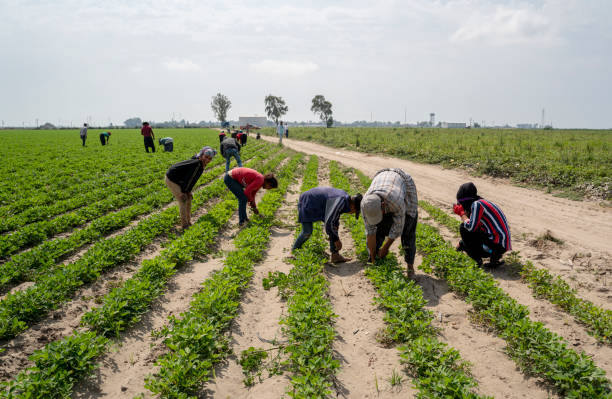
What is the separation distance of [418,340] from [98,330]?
4076 millimetres

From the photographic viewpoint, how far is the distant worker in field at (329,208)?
5.55 m

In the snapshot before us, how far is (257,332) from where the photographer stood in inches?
179

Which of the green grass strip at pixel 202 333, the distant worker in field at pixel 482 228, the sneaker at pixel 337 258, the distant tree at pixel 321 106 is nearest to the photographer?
the green grass strip at pixel 202 333

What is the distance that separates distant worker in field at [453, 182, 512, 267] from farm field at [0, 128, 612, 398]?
39cm

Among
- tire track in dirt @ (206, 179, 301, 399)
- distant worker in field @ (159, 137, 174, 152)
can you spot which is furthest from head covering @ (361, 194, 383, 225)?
distant worker in field @ (159, 137, 174, 152)

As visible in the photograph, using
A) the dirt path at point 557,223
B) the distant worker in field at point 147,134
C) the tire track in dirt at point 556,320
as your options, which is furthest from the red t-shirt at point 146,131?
the tire track in dirt at point 556,320

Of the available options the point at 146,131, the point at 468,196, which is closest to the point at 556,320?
the point at 468,196

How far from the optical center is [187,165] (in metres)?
8.05

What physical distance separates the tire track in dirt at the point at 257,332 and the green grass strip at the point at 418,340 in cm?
146

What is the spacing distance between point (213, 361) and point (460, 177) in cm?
1453

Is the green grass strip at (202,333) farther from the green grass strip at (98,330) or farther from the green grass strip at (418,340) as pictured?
the green grass strip at (418,340)

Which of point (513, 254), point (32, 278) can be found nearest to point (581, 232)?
point (513, 254)

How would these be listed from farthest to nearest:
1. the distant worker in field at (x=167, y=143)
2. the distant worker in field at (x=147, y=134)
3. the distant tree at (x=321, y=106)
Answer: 1. the distant tree at (x=321, y=106)
2. the distant worker in field at (x=167, y=143)
3. the distant worker in field at (x=147, y=134)

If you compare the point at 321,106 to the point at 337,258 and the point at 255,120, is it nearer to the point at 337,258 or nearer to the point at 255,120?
the point at 255,120
